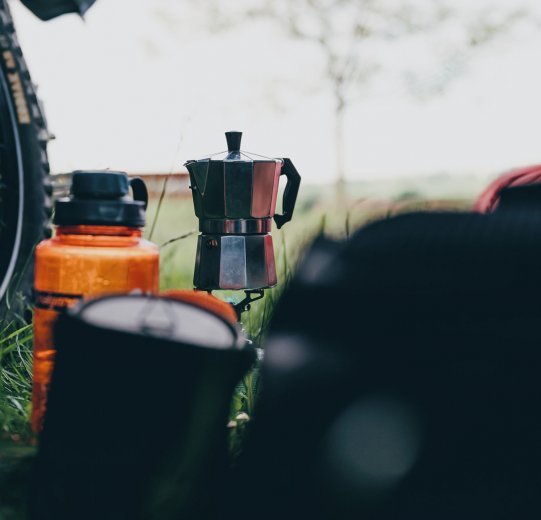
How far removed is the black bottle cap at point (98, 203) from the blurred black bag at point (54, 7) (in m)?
1.06

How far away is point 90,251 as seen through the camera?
4.00ft

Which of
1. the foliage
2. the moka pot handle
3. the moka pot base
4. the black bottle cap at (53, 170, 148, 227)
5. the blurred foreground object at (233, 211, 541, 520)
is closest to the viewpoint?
the blurred foreground object at (233, 211, 541, 520)

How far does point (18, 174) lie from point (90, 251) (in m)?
0.96

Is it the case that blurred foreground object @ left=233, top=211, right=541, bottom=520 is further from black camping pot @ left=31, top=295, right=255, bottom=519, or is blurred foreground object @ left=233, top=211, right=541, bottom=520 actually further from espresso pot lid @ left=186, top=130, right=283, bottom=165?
espresso pot lid @ left=186, top=130, right=283, bottom=165

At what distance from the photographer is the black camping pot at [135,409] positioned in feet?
2.90

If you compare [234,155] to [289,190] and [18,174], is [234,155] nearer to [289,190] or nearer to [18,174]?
[289,190]

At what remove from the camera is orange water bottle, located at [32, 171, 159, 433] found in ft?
3.90

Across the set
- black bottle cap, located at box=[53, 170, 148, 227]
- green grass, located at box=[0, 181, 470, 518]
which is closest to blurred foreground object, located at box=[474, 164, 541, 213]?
green grass, located at box=[0, 181, 470, 518]

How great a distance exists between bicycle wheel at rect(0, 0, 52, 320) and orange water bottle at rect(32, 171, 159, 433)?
788 mm

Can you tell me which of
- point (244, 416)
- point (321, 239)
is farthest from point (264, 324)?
point (321, 239)

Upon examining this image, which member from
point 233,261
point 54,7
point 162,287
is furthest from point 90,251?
point 162,287

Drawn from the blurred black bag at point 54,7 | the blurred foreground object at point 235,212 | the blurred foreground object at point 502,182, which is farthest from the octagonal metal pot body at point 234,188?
the blurred foreground object at point 502,182

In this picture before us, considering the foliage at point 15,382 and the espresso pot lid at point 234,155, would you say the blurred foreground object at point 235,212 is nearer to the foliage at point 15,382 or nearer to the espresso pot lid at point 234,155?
the espresso pot lid at point 234,155

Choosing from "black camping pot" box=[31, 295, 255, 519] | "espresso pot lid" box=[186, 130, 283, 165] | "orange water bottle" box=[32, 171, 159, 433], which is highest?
"espresso pot lid" box=[186, 130, 283, 165]
